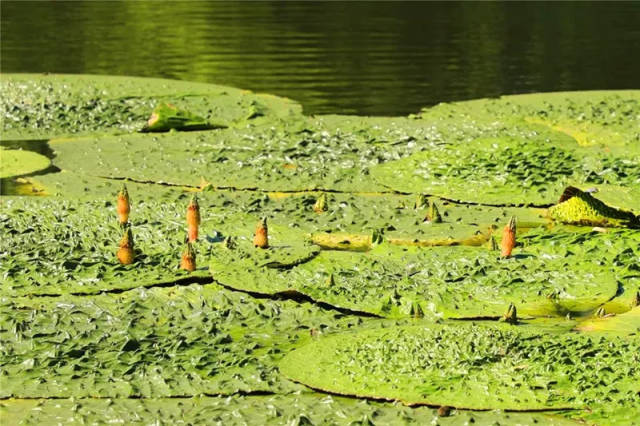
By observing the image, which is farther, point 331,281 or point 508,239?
point 508,239

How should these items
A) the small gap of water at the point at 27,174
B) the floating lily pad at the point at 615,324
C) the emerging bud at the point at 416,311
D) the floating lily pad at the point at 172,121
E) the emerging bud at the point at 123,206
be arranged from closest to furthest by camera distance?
1. the floating lily pad at the point at 615,324
2. the emerging bud at the point at 416,311
3. the emerging bud at the point at 123,206
4. the small gap of water at the point at 27,174
5. the floating lily pad at the point at 172,121

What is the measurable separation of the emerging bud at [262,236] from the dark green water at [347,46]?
192 inches

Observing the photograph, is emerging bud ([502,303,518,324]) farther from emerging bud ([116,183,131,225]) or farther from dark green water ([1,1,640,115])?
dark green water ([1,1,640,115])

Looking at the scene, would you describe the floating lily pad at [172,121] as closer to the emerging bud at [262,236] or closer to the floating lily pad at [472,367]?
the emerging bud at [262,236]

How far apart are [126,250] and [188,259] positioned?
0.31 m

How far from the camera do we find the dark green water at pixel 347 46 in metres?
12.3

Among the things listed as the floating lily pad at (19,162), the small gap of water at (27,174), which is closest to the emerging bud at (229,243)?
the small gap of water at (27,174)

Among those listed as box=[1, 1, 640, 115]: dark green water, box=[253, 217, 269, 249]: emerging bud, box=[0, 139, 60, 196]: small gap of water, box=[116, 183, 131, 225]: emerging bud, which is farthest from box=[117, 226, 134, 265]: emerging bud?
box=[1, 1, 640, 115]: dark green water

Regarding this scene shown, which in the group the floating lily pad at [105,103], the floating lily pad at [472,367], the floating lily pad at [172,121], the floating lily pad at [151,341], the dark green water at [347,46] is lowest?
the dark green water at [347,46]

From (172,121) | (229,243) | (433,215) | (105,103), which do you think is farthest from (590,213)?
(105,103)

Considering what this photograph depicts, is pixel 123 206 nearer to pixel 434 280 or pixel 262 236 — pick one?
pixel 262 236

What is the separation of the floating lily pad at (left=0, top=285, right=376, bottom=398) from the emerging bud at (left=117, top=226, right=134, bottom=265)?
0.36 m

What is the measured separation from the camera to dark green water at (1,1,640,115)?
12.3 m

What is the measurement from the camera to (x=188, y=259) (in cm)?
532
